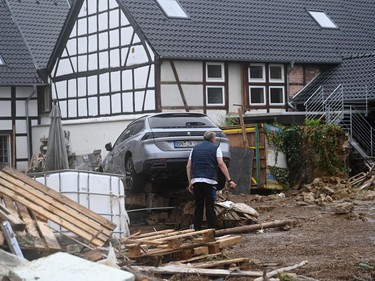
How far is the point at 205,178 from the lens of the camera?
14453 millimetres

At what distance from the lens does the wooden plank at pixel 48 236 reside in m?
10.1

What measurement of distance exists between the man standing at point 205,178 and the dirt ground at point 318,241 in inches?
30.5

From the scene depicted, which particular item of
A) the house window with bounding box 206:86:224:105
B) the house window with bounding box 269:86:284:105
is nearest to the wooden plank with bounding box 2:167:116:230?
the house window with bounding box 206:86:224:105

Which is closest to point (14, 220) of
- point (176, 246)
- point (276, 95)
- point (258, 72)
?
point (176, 246)

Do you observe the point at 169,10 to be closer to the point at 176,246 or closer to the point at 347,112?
the point at 347,112

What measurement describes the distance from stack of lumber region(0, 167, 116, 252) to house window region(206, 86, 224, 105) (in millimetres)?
18097

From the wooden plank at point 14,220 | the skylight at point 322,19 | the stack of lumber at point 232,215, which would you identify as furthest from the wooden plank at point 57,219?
the skylight at point 322,19

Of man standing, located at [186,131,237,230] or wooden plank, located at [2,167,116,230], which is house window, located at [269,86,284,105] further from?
wooden plank, located at [2,167,116,230]

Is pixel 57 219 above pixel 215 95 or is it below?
below

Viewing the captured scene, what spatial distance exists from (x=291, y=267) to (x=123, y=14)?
2058 centimetres

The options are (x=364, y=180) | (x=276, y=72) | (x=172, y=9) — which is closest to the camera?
(x=364, y=180)

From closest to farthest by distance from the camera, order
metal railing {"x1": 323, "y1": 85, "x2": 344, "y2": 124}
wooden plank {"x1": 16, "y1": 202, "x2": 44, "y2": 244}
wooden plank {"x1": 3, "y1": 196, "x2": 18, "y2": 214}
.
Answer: wooden plank {"x1": 16, "y1": 202, "x2": 44, "y2": 244}
wooden plank {"x1": 3, "y1": 196, "x2": 18, "y2": 214}
metal railing {"x1": 323, "y1": 85, "x2": 344, "y2": 124}

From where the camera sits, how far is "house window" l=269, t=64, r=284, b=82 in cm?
3181

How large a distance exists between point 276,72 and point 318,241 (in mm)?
18642
